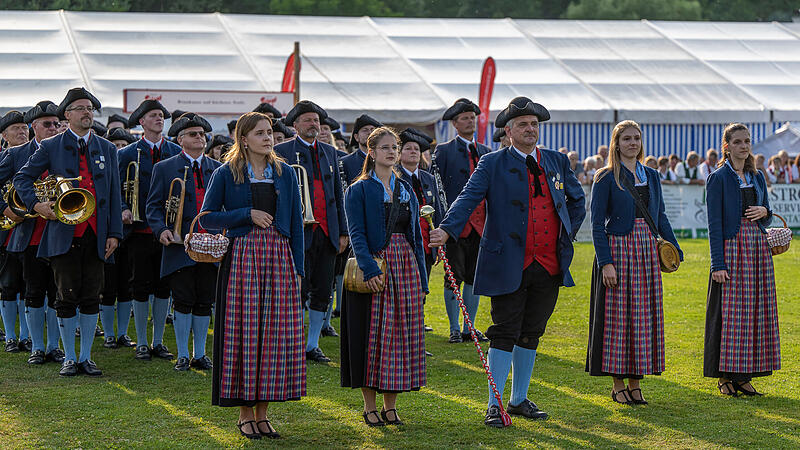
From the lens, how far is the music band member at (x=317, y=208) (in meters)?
9.50

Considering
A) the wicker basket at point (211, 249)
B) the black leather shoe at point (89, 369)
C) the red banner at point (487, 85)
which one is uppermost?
the red banner at point (487, 85)

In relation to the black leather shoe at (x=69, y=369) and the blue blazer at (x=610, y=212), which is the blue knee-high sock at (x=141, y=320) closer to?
the black leather shoe at (x=69, y=369)

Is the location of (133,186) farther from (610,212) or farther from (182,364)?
(610,212)

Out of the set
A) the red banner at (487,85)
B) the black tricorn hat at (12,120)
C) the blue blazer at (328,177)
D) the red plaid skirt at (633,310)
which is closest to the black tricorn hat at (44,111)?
the black tricorn hat at (12,120)

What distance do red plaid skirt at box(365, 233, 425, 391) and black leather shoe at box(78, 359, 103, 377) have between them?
293 centimetres

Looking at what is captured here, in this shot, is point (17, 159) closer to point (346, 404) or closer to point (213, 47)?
point (346, 404)

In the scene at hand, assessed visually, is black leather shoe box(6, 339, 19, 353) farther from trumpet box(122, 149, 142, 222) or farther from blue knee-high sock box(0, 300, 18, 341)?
trumpet box(122, 149, 142, 222)

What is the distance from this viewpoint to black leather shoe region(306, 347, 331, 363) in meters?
9.57

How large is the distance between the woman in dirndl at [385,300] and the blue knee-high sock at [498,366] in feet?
A: 1.48

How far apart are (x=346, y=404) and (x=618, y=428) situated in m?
1.91

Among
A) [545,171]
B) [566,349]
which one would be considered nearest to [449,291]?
[566,349]

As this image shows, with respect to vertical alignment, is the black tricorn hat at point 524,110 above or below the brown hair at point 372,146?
above

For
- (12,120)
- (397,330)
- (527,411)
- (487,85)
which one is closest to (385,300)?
(397,330)

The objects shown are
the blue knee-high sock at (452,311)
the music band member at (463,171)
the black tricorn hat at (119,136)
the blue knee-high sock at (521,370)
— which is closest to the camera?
the blue knee-high sock at (521,370)
